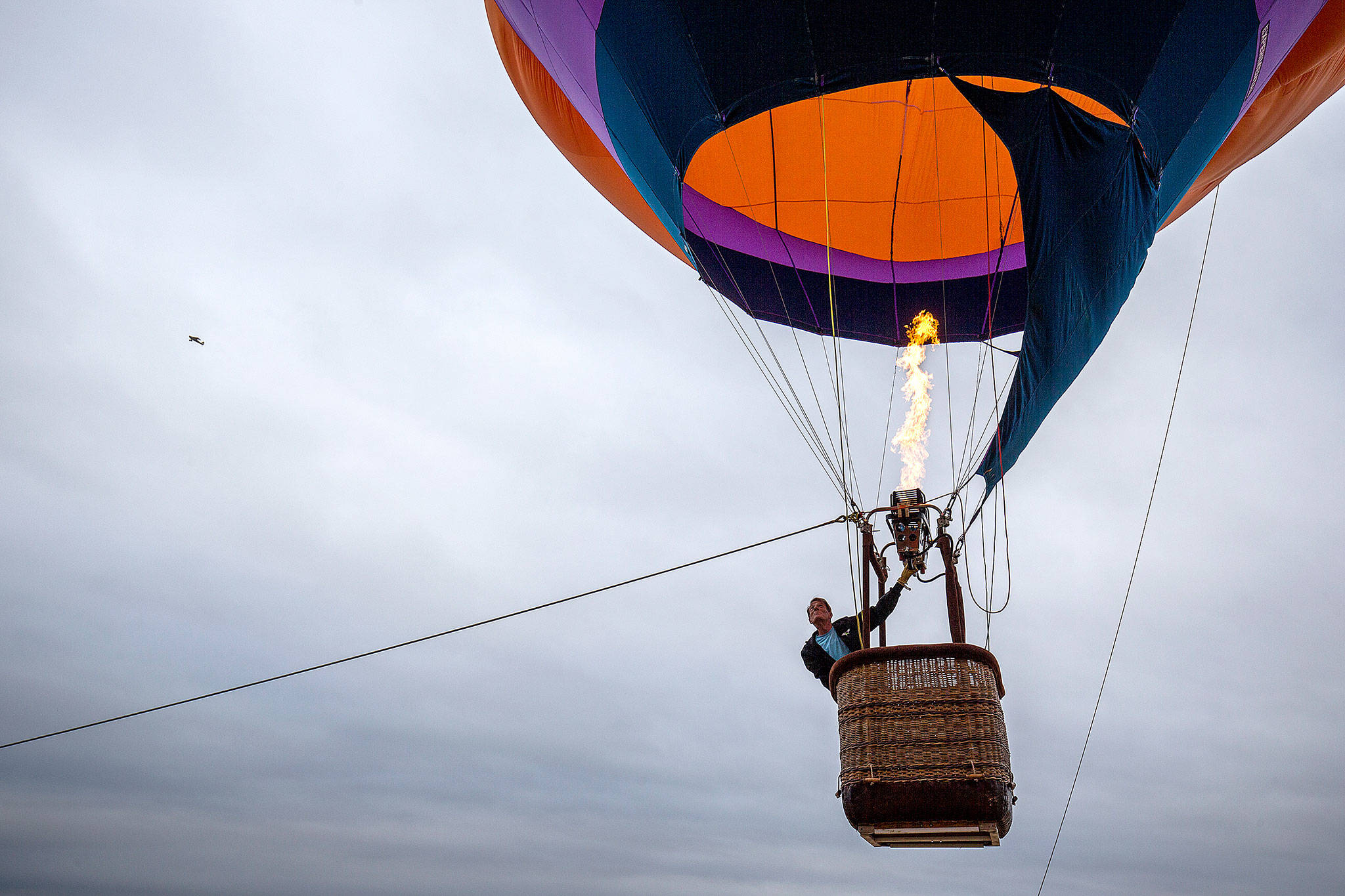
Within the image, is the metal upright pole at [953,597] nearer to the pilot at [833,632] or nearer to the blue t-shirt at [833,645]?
the pilot at [833,632]

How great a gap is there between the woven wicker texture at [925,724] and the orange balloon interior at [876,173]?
2.82 meters

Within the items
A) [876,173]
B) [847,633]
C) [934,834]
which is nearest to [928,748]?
[934,834]

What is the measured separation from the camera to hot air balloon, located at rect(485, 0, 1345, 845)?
2.82 metres

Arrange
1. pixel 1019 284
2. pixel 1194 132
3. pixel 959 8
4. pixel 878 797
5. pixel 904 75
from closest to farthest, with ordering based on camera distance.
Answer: pixel 878 797
pixel 959 8
pixel 904 75
pixel 1194 132
pixel 1019 284

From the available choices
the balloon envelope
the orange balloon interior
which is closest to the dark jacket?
the balloon envelope

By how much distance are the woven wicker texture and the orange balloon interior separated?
2.82 m

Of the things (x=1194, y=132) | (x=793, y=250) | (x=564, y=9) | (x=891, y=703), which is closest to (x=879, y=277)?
(x=793, y=250)

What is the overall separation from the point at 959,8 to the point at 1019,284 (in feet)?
7.36

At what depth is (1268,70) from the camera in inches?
157

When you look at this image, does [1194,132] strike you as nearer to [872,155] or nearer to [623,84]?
[872,155]

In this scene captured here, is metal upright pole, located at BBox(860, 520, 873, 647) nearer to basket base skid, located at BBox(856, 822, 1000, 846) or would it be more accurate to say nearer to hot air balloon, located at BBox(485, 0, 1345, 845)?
hot air balloon, located at BBox(485, 0, 1345, 845)

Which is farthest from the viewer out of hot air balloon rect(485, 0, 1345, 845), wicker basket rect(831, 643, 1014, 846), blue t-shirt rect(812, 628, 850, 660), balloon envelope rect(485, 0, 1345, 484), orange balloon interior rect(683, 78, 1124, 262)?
orange balloon interior rect(683, 78, 1124, 262)

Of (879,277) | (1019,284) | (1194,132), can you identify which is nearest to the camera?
(1194,132)

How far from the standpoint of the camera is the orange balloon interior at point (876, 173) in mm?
5082
